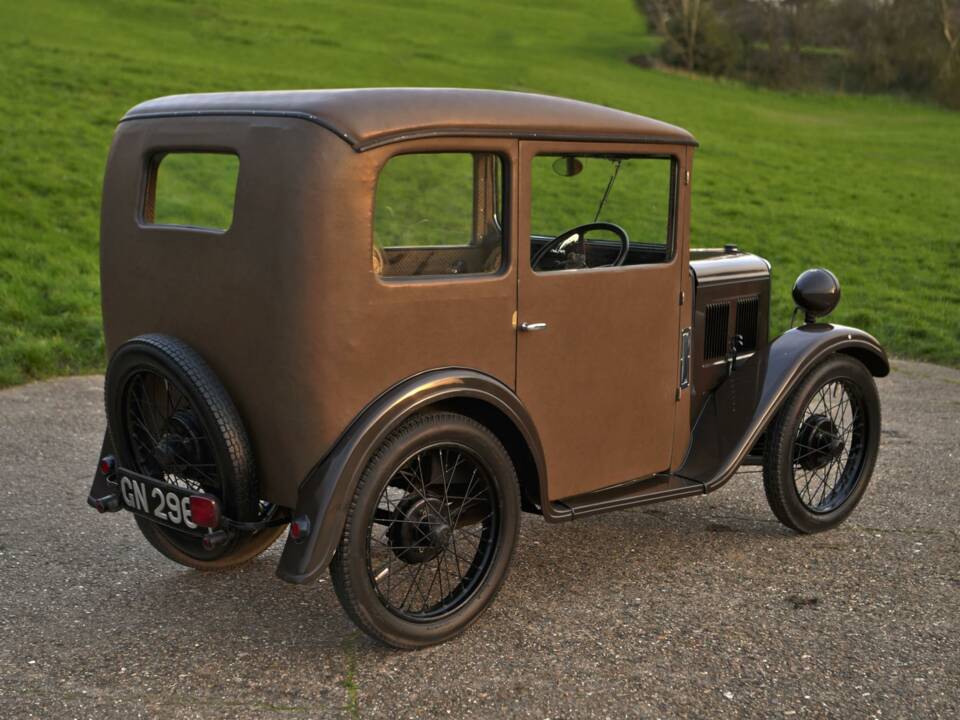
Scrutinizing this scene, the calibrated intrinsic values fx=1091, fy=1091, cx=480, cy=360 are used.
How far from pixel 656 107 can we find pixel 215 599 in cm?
2624

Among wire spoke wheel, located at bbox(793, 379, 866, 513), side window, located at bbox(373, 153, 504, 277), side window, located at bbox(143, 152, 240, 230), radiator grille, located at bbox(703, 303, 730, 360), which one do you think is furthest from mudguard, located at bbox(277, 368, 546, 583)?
wire spoke wheel, located at bbox(793, 379, 866, 513)

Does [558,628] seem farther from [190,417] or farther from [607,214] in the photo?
[607,214]

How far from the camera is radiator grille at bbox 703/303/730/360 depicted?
5.06m

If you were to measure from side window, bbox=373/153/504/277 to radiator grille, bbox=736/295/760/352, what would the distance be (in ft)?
5.17

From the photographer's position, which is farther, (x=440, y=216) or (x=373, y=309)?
(x=440, y=216)

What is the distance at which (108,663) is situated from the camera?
376 cm

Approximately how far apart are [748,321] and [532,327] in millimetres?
1656

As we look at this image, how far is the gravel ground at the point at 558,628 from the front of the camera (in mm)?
3543

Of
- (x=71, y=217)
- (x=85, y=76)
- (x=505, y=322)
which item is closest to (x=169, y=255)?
(x=505, y=322)

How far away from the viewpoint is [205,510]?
366 cm

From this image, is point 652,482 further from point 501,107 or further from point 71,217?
point 71,217

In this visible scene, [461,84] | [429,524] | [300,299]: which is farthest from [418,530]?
[461,84]

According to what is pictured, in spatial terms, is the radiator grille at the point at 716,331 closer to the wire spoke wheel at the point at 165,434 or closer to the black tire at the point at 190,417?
the black tire at the point at 190,417

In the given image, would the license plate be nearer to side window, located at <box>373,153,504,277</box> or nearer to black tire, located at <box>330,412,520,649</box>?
black tire, located at <box>330,412,520,649</box>
